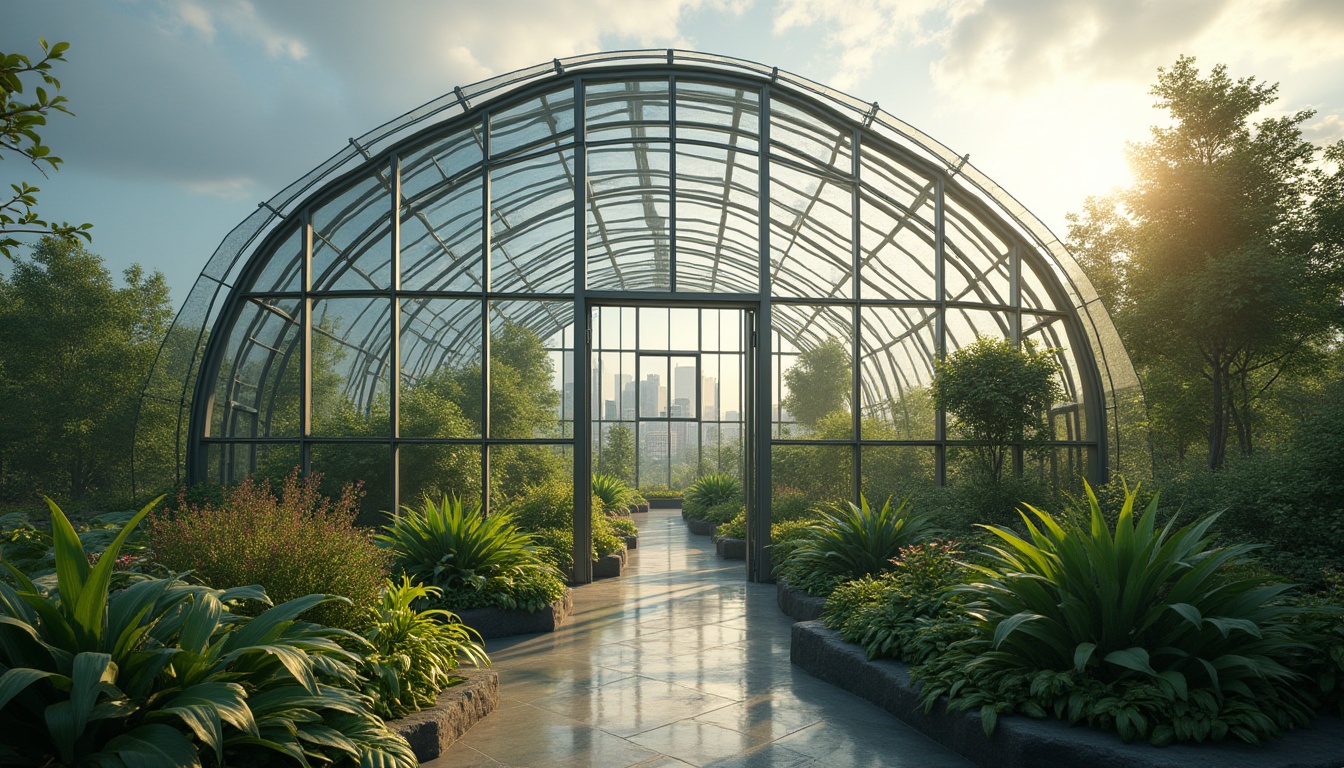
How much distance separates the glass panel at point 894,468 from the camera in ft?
35.8

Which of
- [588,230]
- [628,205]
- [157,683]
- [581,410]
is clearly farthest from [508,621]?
[628,205]

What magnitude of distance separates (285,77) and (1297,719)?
44.6ft

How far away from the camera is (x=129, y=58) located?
11883 millimetres

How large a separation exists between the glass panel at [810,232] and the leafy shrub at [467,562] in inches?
225

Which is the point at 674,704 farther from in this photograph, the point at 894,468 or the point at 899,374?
the point at 899,374

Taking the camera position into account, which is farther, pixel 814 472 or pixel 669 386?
pixel 669 386

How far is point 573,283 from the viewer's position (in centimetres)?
1111

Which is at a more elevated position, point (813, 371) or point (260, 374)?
point (813, 371)

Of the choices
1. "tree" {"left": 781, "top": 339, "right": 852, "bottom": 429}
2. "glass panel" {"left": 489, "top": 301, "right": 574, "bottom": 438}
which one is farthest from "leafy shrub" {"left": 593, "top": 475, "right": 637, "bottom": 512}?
"tree" {"left": 781, "top": 339, "right": 852, "bottom": 429}

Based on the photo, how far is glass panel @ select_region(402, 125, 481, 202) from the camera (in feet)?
34.9

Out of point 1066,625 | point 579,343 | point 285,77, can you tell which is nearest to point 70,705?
point 1066,625

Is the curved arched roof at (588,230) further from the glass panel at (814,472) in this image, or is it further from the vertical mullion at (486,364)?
the glass panel at (814,472)

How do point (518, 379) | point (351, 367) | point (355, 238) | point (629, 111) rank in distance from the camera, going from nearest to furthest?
point (351, 367)
point (355, 238)
point (629, 111)
point (518, 379)

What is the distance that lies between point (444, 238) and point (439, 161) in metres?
1.10
